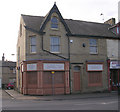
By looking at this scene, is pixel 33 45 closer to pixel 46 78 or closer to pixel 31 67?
pixel 31 67

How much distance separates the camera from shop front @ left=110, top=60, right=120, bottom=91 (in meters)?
24.3

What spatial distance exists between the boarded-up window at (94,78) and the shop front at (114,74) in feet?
6.63

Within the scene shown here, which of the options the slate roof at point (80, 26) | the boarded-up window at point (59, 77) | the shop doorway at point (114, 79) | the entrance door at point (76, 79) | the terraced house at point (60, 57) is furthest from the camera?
the shop doorway at point (114, 79)

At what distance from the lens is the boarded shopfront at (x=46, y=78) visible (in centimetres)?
2025

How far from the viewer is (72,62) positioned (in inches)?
872

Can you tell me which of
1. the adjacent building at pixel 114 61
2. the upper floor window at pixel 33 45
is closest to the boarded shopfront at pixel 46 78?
the upper floor window at pixel 33 45

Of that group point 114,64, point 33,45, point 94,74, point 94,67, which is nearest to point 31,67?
point 33,45

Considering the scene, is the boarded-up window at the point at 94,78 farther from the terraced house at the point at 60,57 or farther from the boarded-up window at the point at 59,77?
the boarded-up window at the point at 59,77

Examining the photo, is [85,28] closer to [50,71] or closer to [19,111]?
[50,71]

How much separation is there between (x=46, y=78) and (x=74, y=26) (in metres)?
8.57

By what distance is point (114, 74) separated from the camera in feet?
81.9

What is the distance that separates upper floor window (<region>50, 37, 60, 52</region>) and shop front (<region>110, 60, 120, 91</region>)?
25.9 feet

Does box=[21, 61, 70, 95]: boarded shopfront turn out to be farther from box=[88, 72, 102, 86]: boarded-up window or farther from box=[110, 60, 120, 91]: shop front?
box=[110, 60, 120, 91]: shop front

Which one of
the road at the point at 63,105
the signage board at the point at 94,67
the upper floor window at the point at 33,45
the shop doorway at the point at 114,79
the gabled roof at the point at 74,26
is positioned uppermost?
the gabled roof at the point at 74,26
